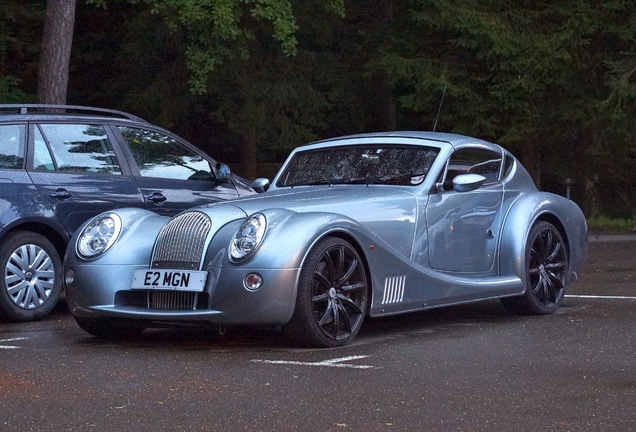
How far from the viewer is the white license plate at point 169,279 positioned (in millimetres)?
8648

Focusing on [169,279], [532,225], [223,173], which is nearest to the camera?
[169,279]

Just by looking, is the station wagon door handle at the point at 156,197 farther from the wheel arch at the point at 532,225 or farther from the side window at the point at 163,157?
the wheel arch at the point at 532,225

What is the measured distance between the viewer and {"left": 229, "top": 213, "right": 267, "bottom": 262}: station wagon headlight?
856cm

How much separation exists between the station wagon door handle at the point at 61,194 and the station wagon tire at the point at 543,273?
12.3 ft

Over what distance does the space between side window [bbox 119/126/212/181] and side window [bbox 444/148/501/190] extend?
2575 millimetres

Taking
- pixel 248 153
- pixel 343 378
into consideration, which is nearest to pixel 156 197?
pixel 343 378

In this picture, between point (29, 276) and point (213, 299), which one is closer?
point (213, 299)

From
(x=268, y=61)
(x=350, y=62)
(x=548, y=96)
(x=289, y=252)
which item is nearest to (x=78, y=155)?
(x=289, y=252)

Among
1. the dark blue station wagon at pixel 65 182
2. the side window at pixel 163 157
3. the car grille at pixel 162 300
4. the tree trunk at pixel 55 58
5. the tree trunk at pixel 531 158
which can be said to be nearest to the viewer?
the car grille at pixel 162 300

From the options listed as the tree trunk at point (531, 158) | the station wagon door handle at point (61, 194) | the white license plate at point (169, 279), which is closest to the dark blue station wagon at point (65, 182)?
the station wagon door handle at point (61, 194)

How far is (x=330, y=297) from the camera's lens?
880 centimetres

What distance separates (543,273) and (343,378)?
3.88m

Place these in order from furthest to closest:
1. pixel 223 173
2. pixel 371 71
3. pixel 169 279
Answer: pixel 371 71 < pixel 223 173 < pixel 169 279

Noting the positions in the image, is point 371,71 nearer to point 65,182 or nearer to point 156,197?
point 156,197
